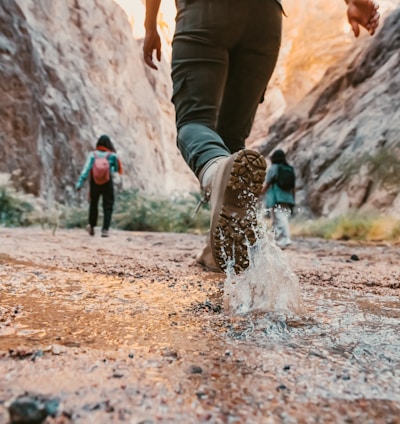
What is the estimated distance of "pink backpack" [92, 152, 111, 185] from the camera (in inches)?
202

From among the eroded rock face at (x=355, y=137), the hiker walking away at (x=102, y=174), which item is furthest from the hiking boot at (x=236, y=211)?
the eroded rock face at (x=355, y=137)

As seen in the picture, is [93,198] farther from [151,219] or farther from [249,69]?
[249,69]

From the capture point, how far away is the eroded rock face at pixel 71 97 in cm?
929

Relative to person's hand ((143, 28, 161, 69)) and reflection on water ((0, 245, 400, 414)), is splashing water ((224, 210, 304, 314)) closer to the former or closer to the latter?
reflection on water ((0, 245, 400, 414))

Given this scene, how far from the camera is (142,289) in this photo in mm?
1440

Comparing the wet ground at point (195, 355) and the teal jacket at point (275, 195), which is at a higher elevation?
the teal jacket at point (275, 195)

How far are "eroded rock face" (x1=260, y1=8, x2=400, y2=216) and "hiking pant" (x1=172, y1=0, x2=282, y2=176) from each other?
6.28 metres

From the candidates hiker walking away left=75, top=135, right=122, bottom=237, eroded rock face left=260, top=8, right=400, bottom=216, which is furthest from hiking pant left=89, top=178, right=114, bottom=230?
eroded rock face left=260, top=8, right=400, bottom=216

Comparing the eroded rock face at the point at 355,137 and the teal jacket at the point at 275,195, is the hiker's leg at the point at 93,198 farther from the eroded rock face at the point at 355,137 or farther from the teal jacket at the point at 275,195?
the eroded rock face at the point at 355,137

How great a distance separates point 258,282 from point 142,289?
0.43 meters

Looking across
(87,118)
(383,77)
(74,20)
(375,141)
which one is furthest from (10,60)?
(383,77)

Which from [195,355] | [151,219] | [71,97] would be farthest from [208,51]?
[71,97]

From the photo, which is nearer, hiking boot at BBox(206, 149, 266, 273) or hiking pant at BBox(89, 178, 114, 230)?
hiking boot at BBox(206, 149, 266, 273)

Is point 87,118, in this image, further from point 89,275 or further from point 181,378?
point 181,378
